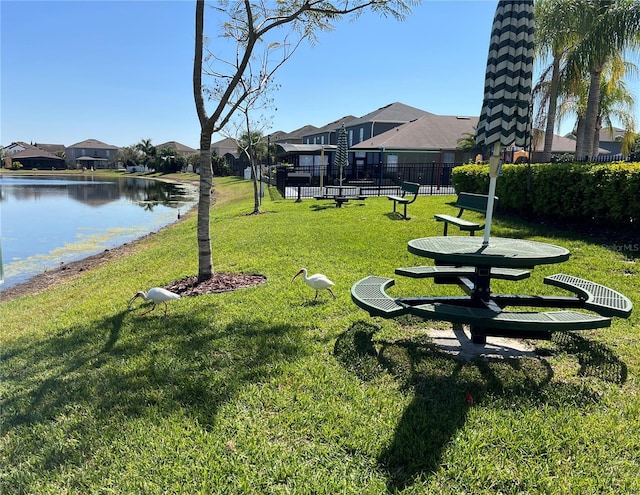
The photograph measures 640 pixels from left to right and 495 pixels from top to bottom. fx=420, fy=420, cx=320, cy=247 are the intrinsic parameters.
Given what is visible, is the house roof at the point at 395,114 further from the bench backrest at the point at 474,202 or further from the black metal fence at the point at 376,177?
the bench backrest at the point at 474,202

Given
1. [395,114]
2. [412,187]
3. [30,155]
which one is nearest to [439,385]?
[412,187]

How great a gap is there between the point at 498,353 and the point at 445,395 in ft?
3.45

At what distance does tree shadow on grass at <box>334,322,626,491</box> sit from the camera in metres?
2.54

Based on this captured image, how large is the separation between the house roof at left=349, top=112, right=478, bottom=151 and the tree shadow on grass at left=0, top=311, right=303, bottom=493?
26.5 m

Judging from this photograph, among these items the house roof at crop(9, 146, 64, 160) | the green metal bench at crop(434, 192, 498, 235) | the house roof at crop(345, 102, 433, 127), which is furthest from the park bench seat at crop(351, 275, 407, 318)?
A: the house roof at crop(9, 146, 64, 160)

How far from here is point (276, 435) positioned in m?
2.71

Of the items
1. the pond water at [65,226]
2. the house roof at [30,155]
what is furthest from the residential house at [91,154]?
the pond water at [65,226]

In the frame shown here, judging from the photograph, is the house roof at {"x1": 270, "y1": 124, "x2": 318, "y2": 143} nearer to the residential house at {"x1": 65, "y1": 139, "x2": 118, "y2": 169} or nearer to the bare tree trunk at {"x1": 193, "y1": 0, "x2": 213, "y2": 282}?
the bare tree trunk at {"x1": 193, "y1": 0, "x2": 213, "y2": 282}

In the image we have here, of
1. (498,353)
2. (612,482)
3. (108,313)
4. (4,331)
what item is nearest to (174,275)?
(108,313)

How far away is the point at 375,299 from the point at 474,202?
486cm

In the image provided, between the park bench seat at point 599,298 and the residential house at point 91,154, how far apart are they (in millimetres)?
114753

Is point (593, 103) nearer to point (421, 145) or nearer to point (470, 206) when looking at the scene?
point (470, 206)

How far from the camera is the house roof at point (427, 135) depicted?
98.1 ft

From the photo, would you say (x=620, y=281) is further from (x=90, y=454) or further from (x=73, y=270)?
(x=73, y=270)
